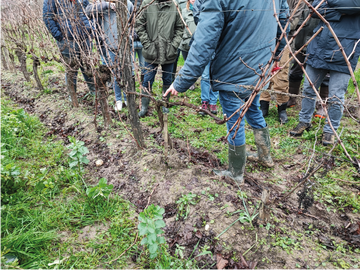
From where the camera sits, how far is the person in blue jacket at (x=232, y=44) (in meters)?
1.89

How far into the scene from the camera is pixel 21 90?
5820 millimetres

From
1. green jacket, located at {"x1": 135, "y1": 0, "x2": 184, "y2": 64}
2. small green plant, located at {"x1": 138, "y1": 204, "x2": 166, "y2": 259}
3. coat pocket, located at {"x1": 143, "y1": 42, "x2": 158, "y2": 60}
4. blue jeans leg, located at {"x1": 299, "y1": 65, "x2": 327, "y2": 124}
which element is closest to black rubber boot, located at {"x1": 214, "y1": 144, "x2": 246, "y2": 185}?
small green plant, located at {"x1": 138, "y1": 204, "x2": 166, "y2": 259}

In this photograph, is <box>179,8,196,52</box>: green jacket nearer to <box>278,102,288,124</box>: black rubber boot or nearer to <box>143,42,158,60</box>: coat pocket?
<box>143,42,158,60</box>: coat pocket

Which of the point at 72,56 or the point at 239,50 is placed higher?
the point at 239,50

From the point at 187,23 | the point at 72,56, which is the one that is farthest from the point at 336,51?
the point at 72,56

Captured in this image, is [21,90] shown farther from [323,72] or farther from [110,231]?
[323,72]

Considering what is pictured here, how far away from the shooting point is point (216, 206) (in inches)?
84.0

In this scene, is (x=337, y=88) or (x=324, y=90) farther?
(x=324, y=90)

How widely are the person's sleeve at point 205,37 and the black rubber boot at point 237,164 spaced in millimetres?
949

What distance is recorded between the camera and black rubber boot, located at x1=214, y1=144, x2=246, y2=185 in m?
2.46

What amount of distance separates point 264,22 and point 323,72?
1.72 metres

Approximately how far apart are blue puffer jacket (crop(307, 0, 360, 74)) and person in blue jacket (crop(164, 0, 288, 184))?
3.03 ft

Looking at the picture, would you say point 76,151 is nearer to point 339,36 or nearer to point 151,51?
point 151,51

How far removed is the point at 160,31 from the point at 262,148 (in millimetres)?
2601
